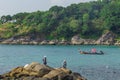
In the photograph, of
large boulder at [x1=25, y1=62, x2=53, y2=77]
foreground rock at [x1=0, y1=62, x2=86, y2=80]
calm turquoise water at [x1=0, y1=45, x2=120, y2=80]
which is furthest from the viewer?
calm turquoise water at [x1=0, y1=45, x2=120, y2=80]

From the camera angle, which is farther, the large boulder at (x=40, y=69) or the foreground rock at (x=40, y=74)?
the large boulder at (x=40, y=69)

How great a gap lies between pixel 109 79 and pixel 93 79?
2807 millimetres

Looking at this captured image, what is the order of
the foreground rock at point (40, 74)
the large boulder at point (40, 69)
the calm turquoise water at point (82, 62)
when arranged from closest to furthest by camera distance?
the foreground rock at point (40, 74)
the large boulder at point (40, 69)
the calm turquoise water at point (82, 62)

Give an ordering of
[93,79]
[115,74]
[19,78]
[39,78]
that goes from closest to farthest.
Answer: [39,78]
[19,78]
[93,79]
[115,74]

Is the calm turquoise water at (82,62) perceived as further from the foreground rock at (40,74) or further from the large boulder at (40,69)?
the large boulder at (40,69)

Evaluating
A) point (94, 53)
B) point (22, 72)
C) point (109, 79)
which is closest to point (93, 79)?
point (109, 79)

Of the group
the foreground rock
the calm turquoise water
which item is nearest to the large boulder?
the foreground rock

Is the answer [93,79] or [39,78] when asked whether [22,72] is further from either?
[93,79]

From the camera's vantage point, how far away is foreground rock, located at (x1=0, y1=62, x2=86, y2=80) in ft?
191

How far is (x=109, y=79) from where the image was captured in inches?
2616

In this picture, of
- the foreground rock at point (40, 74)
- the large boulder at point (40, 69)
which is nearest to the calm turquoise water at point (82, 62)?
the foreground rock at point (40, 74)

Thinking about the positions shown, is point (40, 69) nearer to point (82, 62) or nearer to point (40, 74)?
point (40, 74)

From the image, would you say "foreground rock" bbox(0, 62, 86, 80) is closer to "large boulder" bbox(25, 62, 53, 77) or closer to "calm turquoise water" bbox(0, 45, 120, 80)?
"large boulder" bbox(25, 62, 53, 77)

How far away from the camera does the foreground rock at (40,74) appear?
5809 cm
